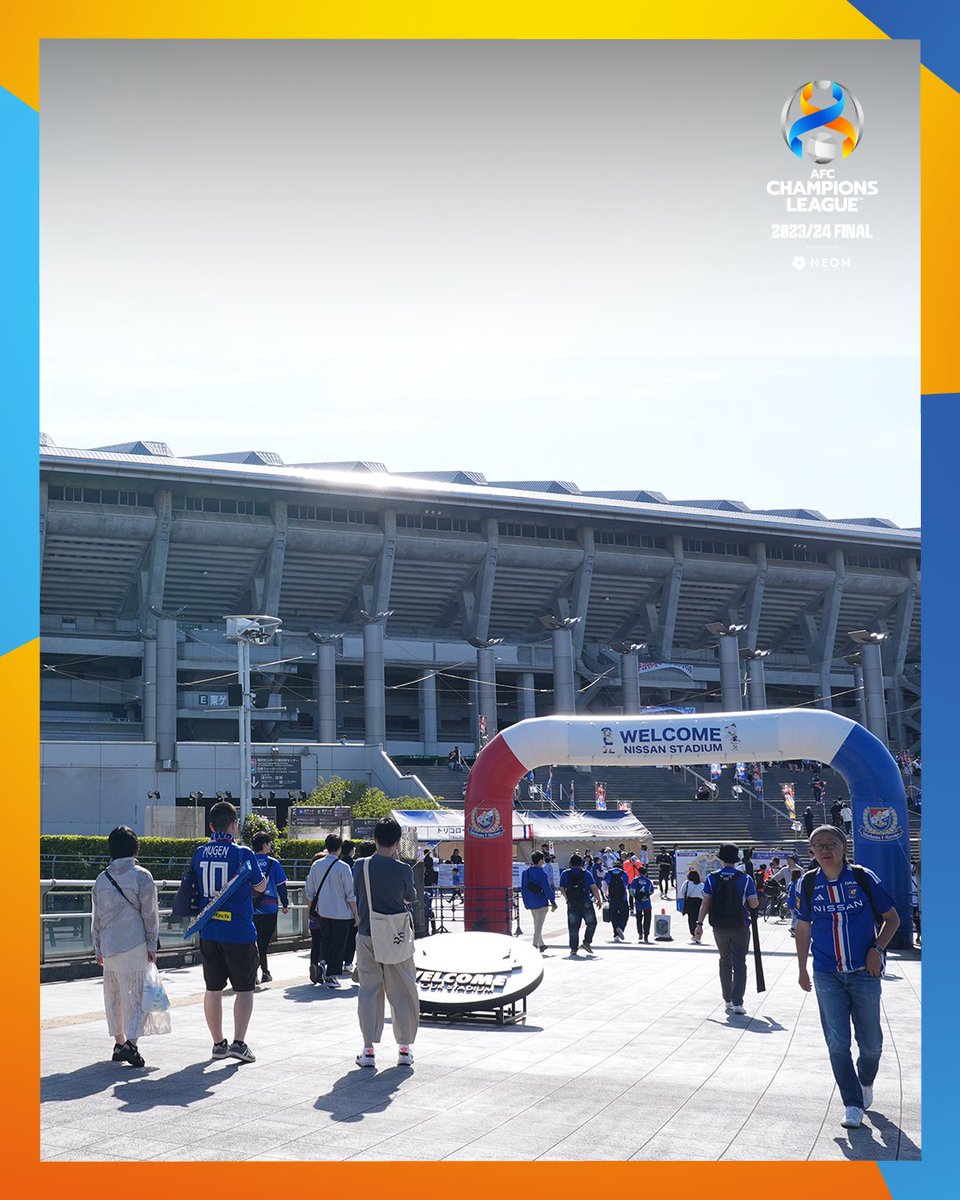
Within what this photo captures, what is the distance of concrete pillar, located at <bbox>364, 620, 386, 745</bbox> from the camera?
201 feet

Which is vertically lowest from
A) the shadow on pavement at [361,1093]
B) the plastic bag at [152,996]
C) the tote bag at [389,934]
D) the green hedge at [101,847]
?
the green hedge at [101,847]

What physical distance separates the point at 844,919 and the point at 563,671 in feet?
196

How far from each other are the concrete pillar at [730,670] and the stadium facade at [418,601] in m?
0.17

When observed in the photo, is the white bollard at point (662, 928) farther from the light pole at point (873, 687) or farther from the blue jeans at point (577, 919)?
the light pole at point (873, 687)

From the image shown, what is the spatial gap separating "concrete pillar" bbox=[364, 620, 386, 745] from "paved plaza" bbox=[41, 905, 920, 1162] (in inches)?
1861

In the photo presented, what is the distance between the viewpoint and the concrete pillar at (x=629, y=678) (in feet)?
226

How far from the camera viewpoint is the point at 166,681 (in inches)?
2318

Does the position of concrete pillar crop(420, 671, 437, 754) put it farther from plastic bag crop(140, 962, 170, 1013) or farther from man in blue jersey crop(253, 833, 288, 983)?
plastic bag crop(140, 962, 170, 1013)

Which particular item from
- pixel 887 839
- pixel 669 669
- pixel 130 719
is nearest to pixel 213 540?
pixel 130 719

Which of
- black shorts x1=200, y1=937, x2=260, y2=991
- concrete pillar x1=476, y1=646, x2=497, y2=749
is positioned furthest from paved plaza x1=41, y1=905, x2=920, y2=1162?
concrete pillar x1=476, y1=646, x2=497, y2=749

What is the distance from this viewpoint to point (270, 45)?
7598mm

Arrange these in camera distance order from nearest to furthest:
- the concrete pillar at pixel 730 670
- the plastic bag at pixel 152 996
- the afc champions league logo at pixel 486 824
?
the plastic bag at pixel 152 996, the afc champions league logo at pixel 486 824, the concrete pillar at pixel 730 670

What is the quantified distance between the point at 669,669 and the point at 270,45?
65537 mm

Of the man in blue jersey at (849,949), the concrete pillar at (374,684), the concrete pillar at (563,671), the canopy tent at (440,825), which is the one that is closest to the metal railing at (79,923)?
the man in blue jersey at (849,949)
